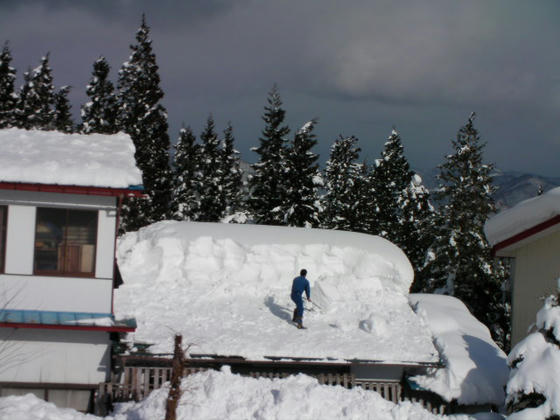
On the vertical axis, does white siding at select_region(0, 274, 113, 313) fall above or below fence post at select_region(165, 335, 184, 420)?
above

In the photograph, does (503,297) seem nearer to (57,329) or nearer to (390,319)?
(390,319)

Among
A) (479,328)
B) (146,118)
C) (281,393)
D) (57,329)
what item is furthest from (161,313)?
(146,118)

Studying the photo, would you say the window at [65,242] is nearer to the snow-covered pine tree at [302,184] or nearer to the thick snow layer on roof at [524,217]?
the thick snow layer on roof at [524,217]

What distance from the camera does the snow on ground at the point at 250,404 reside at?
1090cm

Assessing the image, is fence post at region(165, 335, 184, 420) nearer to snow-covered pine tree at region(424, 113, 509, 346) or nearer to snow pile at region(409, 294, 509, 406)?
snow pile at region(409, 294, 509, 406)

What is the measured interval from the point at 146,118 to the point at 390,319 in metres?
25.7

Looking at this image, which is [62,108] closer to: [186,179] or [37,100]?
[37,100]

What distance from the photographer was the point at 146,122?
126 ft

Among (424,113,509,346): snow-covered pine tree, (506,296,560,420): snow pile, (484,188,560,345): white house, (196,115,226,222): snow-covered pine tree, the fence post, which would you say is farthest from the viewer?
(196,115,226,222): snow-covered pine tree

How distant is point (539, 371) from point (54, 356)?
365 inches

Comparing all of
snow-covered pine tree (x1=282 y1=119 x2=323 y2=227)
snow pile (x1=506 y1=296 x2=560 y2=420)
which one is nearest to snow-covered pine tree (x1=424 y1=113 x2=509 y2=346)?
snow-covered pine tree (x1=282 y1=119 x2=323 y2=227)

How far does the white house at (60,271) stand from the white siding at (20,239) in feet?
0.06

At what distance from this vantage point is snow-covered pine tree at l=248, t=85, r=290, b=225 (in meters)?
35.5

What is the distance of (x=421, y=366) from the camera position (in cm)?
1406
